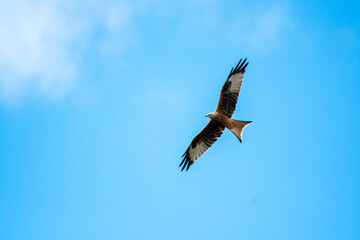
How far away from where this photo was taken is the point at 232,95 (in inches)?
442

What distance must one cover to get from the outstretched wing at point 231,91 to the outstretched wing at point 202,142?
2.02ft

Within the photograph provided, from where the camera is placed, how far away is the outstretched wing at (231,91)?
11.2m

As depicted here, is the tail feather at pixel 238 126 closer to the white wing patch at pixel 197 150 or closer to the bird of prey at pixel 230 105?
the bird of prey at pixel 230 105

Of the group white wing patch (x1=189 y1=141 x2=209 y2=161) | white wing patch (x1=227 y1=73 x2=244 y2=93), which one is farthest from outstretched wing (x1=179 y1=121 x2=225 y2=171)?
white wing patch (x1=227 y1=73 x2=244 y2=93)

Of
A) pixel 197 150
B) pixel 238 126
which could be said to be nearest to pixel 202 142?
pixel 197 150

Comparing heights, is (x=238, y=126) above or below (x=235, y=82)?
below

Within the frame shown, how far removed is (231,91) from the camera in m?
11.2

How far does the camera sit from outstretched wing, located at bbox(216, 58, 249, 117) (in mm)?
11195

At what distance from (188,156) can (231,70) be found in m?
2.74

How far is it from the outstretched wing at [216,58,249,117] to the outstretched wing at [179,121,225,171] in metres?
0.62

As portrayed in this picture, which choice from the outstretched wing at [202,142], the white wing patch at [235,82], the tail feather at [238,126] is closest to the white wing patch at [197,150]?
the outstretched wing at [202,142]

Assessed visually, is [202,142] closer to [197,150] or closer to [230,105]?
[197,150]

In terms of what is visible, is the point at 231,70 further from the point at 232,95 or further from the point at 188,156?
the point at 188,156

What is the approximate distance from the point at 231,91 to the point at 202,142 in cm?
180
